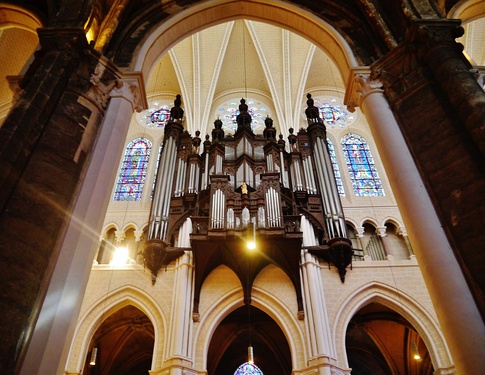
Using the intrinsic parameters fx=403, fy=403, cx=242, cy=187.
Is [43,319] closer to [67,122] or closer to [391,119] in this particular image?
[67,122]

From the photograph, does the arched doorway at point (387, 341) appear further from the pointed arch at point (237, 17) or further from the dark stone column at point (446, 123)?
the dark stone column at point (446, 123)

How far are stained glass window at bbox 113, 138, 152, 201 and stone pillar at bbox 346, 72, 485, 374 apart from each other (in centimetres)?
1043

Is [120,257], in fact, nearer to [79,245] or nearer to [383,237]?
[79,245]

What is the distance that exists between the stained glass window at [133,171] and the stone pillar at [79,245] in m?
8.58

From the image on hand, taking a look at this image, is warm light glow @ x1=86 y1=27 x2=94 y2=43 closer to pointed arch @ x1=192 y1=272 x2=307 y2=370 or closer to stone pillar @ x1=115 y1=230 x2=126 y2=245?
pointed arch @ x1=192 y1=272 x2=307 y2=370

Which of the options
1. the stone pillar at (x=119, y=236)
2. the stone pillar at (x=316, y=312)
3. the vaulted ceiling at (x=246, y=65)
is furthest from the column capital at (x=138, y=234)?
the vaulted ceiling at (x=246, y=65)

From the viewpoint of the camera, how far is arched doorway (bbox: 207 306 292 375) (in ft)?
45.0

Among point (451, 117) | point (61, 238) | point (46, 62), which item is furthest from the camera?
point (46, 62)

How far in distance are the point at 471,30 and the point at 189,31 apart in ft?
37.8

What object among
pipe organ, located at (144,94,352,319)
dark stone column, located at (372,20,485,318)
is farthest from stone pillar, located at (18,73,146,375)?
pipe organ, located at (144,94,352,319)

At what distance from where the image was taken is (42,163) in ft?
15.8

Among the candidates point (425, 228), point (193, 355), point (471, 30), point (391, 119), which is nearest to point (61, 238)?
point (425, 228)

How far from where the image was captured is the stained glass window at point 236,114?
18011mm

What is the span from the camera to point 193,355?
400 inches
